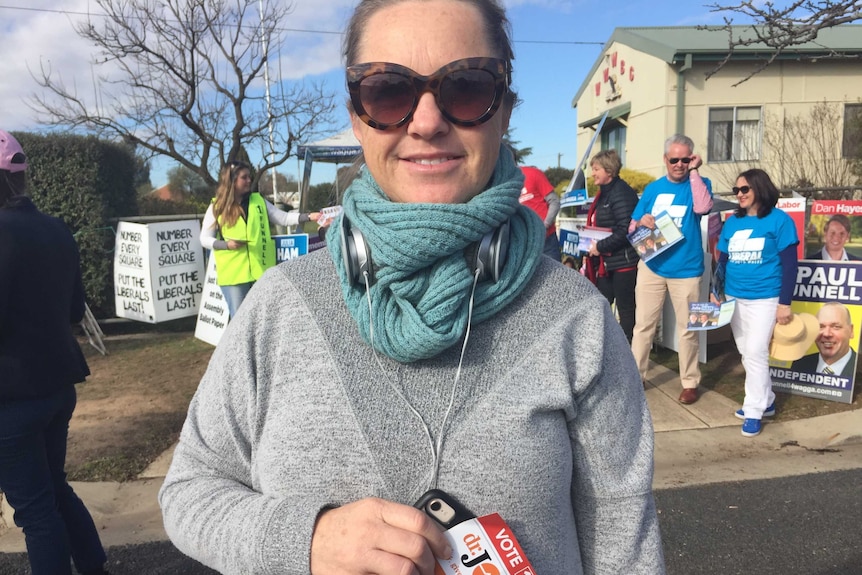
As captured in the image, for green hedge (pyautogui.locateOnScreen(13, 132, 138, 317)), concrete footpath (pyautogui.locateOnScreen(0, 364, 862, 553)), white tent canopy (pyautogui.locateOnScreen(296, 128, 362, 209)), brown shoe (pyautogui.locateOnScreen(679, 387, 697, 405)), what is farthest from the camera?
white tent canopy (pyautogui.locateOnScreen(296, 128, 362, 209))

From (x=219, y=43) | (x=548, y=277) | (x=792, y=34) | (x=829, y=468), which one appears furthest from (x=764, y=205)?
(x=219, y=43)

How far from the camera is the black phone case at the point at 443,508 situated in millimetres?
1017

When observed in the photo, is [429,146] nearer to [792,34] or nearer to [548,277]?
[548,277]

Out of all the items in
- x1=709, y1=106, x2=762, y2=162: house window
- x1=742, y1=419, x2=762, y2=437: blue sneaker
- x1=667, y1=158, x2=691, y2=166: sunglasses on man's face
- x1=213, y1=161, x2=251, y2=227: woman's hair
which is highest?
x1=709, y1=106, x2=762, y2=162: house window

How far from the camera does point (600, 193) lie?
6.18 metres

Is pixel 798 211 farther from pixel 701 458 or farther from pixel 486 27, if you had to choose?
pixel 486 27

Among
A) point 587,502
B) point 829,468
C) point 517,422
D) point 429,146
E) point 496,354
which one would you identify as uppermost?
point 429,146

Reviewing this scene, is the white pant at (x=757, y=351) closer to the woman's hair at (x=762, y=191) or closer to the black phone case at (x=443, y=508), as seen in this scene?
the woman's hair at (x=762, y=191)

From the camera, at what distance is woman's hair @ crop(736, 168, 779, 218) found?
473 cm

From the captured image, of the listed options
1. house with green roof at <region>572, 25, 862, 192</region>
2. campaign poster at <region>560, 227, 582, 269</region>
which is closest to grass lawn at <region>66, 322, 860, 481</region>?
campaign poster at <region>560, 227, 582, 269</region>

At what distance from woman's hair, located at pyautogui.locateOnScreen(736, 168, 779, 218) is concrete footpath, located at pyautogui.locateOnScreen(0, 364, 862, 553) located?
1.77 meters

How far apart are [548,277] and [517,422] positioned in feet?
1.02

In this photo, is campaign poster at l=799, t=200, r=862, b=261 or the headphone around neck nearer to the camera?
the headphone around neck

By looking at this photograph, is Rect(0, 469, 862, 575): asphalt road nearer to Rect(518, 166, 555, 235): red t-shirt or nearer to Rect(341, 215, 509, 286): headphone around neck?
Rect(341, 215, 509, 286): headphone around neck
